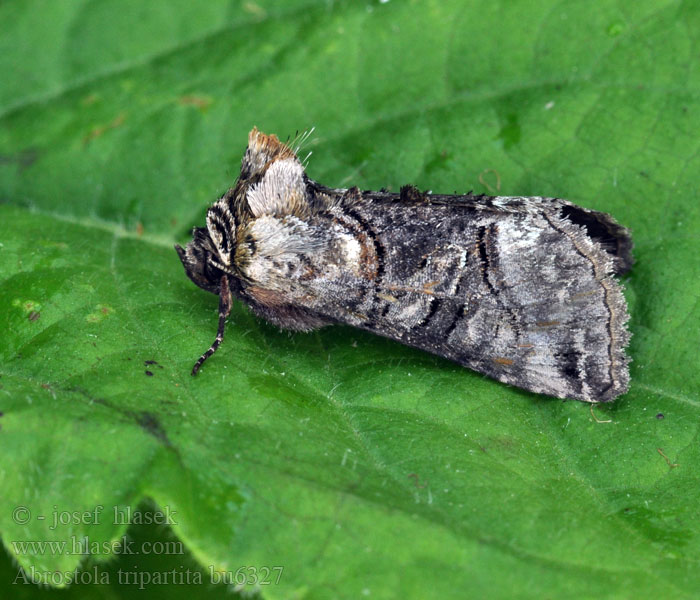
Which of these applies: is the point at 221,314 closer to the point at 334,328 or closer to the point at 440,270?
the point at 334,328

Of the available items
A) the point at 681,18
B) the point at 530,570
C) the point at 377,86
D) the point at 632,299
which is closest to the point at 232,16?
the point at 377,86

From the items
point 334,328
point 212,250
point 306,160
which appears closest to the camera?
point 212,250

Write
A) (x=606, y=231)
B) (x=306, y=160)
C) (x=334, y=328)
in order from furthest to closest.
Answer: (x=306, y=160) → (x=334, y=328) → (x=606, y=231)

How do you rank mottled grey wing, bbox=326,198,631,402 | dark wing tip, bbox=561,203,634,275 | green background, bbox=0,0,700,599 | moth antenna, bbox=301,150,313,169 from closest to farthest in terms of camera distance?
green background, bbox=0,0,700,599 → mottled grey wing, bbox=326,198,631,402 → dark wing tip, bbox=561,203,634,275 → moth antenna, bbox=301,150,313,169

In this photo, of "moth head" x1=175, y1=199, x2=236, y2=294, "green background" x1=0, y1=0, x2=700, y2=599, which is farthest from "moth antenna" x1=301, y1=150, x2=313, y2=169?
"moth head" x1=175, y1=199, x2=236, y2=294

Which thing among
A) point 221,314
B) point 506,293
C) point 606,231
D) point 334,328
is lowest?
point 334,328

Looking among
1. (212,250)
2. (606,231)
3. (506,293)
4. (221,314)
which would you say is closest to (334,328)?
(221,314)

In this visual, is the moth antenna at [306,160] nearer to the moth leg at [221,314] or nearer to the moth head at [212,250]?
the moth head at [212,250]

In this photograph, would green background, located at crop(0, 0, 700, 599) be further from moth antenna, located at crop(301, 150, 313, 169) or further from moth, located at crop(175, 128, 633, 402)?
moth, located at crop(175, 128, 633, 402)

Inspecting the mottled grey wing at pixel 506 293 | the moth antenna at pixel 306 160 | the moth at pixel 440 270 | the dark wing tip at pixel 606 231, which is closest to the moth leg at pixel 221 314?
the moth at pixel 440 270
